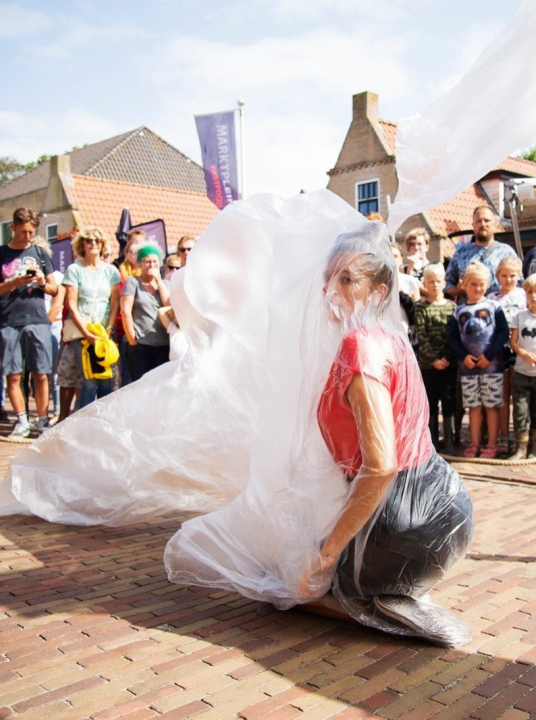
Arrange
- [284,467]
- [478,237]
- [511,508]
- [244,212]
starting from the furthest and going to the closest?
[478,237] → [511,508] → [244,212] → [284,467]

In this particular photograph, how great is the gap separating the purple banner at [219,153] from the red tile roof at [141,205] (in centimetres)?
1183

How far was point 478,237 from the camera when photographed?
684 cm

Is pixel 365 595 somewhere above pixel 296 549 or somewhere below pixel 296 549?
below

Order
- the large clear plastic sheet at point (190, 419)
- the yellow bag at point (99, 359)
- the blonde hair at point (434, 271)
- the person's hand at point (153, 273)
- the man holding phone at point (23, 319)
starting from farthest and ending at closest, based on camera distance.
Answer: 1. the man holding phone at point (23, 319)
2. the person's hand at point (153, 273)
3. the yellow bag at point (99, 359)
4. the blonde hair at point (434, 271)
5. the large clear plastic sheet at point (190, 419)

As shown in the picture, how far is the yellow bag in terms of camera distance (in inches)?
254

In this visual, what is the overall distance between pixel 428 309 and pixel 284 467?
3830mm

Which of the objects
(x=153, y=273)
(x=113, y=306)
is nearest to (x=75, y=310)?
(x=113, y=306)

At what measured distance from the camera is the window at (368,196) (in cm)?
2656

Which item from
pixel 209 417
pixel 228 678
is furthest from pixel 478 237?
pixel 228 678

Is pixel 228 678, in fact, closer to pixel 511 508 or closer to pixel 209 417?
pixel 209 417

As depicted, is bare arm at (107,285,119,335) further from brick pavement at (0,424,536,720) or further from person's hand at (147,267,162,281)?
brick pavement at (0,424,536,720)

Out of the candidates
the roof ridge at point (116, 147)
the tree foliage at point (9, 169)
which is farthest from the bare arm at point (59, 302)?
the tree foliage at point (9, 169)

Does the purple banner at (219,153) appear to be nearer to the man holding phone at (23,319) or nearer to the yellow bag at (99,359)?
the man holding phone at (23,319)

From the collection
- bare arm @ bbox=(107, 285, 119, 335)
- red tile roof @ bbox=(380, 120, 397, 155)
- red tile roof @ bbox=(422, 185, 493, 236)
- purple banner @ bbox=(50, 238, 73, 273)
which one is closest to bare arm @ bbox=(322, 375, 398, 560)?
bare arm @ bbox=(107, 285, 119, 335)
